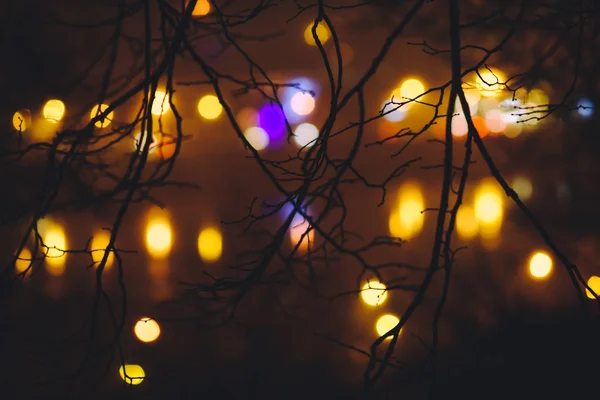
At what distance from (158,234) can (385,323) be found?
249 cm

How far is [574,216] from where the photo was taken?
4.71 m

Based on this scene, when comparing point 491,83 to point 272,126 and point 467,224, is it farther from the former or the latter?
point 272,126

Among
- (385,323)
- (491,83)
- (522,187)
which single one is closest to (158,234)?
(385,323)

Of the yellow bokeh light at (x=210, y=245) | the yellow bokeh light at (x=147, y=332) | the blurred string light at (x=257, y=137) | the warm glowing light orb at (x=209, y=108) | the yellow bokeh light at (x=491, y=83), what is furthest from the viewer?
the warm glowing light orb at (x=209, y=108)

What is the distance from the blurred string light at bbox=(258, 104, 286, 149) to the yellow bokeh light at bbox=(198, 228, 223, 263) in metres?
3.23

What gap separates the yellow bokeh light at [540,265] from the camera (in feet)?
12.5

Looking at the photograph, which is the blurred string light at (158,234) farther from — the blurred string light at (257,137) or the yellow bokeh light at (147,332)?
the blurred string light at (257,137)

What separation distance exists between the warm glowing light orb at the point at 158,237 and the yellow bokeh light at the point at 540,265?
266cm

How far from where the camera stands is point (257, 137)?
27.7 ft

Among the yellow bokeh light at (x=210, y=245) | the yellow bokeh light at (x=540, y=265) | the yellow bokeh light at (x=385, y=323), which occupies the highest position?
the yellow bokeh light at (x=210, y=245)

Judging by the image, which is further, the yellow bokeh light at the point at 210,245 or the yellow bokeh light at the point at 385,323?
the yellow bokeh light at the point at 210,245

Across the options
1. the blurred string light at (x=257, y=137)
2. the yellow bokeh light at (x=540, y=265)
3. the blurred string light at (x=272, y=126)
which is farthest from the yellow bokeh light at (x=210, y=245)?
the blurred string light at (x=272, y=126)

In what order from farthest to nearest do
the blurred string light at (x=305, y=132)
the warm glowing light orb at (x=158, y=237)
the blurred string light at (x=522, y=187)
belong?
the blurred string light at (x=305, y=132) < the blurred string light at (x=522, y=187) < the warm glowing light orb at (x=158, y=237)

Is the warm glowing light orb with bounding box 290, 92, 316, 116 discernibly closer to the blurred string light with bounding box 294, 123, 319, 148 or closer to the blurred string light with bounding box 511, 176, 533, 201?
the blurred string light with bounding box 294, 123, 319, 148
